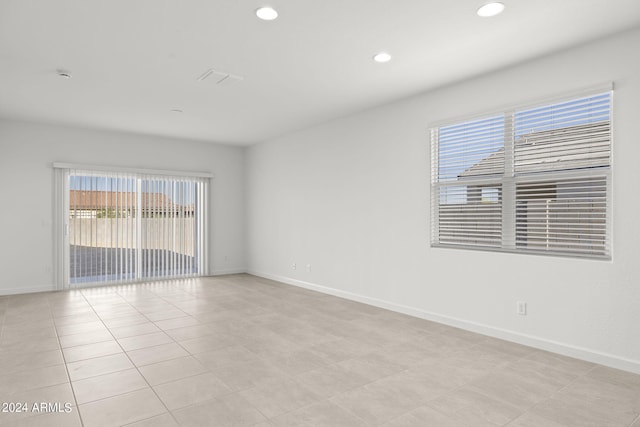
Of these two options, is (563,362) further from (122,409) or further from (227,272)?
(227,272)

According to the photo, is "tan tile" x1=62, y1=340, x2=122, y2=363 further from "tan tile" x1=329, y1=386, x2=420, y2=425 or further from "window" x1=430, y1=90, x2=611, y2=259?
"window" x1=430, y1=90, x2=611, y2=259

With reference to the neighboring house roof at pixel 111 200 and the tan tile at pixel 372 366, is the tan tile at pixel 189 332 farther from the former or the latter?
the neighboring house roof at pixel 111 200

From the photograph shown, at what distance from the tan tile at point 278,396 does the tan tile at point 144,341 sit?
54.9 inches

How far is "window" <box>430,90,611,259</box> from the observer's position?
3102 mm

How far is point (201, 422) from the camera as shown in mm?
2143

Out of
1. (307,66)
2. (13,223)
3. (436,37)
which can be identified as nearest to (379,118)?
(307,66)

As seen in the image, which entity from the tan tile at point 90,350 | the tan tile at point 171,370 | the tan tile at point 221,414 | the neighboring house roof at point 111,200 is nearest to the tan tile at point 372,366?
the tan tile at point 221,414

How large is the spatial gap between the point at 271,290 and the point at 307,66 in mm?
3631

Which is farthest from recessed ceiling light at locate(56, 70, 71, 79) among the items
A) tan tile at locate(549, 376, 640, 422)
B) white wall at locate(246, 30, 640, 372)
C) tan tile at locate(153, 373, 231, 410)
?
tan tile at locate(549, 376, 640, 422)

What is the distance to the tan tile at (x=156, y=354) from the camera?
3059 mm

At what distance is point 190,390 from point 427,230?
2950mm

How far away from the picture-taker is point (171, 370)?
2.86m

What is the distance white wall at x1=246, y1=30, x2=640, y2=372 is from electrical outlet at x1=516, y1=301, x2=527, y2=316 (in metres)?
0.05

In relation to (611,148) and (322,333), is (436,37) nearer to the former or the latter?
(611,148)
